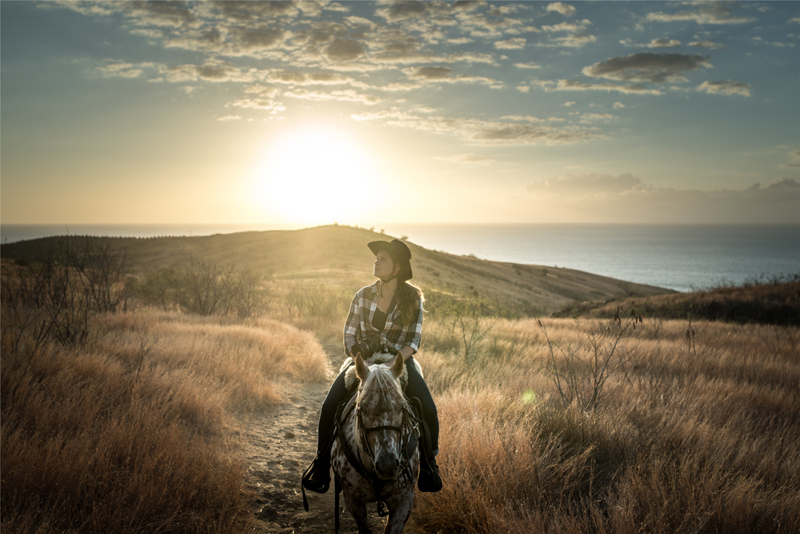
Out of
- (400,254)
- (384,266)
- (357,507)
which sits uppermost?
(400,254)

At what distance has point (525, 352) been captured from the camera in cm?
1017

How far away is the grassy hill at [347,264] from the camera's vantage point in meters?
37.8

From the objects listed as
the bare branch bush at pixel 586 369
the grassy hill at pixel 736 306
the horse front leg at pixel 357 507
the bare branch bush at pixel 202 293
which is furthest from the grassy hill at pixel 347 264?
the horse front leg at pixel 357 507

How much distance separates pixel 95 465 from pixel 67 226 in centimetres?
639

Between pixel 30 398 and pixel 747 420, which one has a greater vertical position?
pixel 30 398

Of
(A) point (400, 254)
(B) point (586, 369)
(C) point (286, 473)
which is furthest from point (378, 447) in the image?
(B) point (586, 369)

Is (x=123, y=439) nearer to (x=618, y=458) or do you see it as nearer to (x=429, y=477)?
(x=429, y=477)

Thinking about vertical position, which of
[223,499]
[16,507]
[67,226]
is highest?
[67,226]

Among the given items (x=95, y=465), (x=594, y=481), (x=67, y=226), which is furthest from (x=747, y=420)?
(x=67, y=226)

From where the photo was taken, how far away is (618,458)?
420 centimetres

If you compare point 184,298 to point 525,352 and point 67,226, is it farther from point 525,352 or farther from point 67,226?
point 525,352

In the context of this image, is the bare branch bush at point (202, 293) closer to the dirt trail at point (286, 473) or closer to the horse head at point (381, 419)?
the dirt trail at point (286, 473)

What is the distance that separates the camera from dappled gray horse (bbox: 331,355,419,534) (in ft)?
7.88

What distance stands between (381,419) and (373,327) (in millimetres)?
1510
